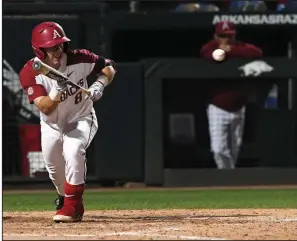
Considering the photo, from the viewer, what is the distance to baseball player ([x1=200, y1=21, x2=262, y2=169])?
40.5 ft

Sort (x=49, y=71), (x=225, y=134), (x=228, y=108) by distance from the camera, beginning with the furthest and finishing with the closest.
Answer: (x=228, y=108) → (x=225, y=134) → (x=49, y=71)

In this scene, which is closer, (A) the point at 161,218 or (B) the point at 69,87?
(B) the point at 69,87

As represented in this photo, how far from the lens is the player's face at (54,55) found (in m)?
7.36

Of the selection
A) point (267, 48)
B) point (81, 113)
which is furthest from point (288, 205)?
point (267, 48)

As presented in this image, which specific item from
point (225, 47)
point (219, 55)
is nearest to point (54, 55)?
point (219, 55)

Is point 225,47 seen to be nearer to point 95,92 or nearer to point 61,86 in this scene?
point 95,92

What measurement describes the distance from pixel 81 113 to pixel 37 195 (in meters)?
3.99

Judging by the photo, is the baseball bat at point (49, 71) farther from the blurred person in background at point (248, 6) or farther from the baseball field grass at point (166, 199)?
the blurred person in background at point (248, 6)

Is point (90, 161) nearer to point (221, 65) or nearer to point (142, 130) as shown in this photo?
point (142, 130)

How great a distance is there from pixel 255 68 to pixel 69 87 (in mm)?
5355

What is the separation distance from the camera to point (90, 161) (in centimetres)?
1228

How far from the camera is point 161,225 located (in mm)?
7082

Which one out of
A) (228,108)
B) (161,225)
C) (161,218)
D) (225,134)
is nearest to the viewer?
(161,225)

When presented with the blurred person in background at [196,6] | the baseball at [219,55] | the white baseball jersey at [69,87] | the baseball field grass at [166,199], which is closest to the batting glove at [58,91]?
the white baseball jersey at [69,87]
